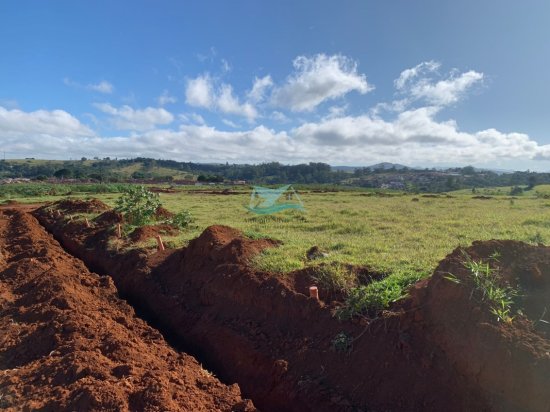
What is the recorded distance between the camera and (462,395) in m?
3.59

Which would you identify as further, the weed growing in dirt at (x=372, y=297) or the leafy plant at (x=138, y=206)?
the leafy plant at (x=138, y=206)

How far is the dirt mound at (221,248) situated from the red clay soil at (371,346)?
17.1 inches

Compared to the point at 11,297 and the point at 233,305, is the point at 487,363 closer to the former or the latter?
the point at 233,305

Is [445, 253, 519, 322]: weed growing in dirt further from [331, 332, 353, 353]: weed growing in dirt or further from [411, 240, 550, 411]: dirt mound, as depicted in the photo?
[331, 332, 353, 353]: weed growing in dirt

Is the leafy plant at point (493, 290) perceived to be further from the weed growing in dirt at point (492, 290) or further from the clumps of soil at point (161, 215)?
the clumps of soil at point (161, 215)

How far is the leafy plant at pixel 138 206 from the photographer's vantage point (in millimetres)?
12883

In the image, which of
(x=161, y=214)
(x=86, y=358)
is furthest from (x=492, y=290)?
(x=161, y=214)

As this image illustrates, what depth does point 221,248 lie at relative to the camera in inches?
302

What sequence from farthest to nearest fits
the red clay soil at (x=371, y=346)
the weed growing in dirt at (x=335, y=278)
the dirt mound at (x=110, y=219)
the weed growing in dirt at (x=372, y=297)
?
the dirt mound at (x=110, y=219), the weed growing in dirt at (x=335, y=278), the weed growing in dirt at (x=372, y=297), the red clay soil at (x=371, y=346)

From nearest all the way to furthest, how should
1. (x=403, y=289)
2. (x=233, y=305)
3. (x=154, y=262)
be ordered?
1. (x=403, y=289)
2. (x=233, y=305)
3. (x=154, y=262)

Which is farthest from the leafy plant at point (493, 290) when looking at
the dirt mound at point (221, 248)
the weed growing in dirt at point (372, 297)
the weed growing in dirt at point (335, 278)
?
the dirt mound at point (221, 248)

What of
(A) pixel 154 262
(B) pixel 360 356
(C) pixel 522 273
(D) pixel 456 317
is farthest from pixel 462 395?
(A) pixel 154 262

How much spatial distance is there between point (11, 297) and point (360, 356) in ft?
19.3

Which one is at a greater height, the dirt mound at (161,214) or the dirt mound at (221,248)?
the dirt mound at (221,248)
